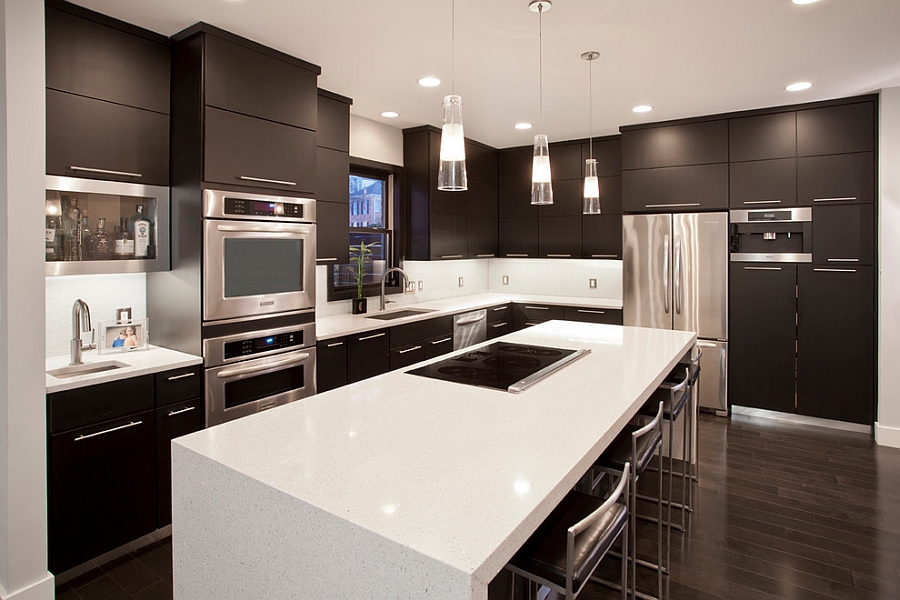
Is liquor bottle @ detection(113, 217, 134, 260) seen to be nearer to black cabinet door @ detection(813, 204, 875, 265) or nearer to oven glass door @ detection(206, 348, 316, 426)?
oven glass door @ detection(206, 348, 316, 426)

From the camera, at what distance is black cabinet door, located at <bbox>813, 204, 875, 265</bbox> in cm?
413

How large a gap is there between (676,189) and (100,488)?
4.66 m

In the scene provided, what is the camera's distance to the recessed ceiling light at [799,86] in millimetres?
3792

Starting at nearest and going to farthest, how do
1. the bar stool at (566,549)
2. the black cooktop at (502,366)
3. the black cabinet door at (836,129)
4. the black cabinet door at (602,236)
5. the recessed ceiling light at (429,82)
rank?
the bar stool at (566,549) → the black cooktop at (502,366) → the recessed ceiling light at (429,82) → the black cabinet door at (836,129) → the black cabinet door at (602,236)

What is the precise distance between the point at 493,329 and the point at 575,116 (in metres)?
2.17

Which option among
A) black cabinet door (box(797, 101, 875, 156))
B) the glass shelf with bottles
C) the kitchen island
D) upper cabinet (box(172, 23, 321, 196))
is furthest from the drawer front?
black cabinet door (box(797, 101, 875, 156))

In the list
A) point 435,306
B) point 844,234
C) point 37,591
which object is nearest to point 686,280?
point 844,234

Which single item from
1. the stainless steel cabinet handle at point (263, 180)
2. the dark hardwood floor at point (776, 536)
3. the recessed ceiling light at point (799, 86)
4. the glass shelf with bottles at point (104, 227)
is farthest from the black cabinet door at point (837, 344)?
the glass shelf with bottles at point (104, 227)

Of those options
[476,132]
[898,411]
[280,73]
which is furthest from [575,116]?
[898,411]

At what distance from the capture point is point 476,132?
5.27 meters

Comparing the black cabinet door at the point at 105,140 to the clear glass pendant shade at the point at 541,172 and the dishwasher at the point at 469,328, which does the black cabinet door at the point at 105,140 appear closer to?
the clear glass pendant shade at the point at 541,172

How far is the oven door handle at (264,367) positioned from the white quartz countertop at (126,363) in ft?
0.53

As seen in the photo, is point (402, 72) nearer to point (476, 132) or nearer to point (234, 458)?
point (476, 132)

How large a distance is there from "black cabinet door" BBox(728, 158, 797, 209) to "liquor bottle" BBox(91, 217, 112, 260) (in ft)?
14.8
